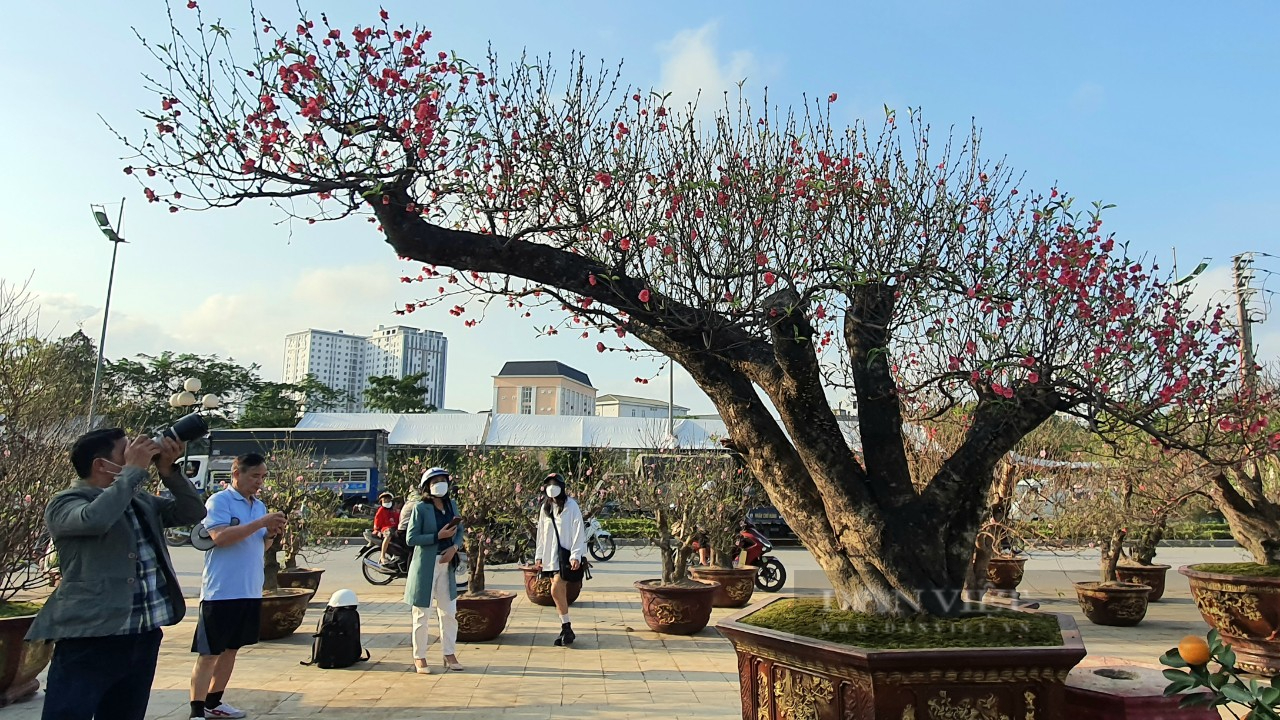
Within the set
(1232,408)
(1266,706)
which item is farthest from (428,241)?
(1232,408)

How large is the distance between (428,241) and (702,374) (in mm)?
1401

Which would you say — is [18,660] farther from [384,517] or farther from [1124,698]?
[384,517]

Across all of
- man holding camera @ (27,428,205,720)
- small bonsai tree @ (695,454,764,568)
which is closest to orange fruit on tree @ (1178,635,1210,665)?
man holding camera @ (27,428,205,720)

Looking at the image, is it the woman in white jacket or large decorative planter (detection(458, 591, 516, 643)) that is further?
the woman in white jacket

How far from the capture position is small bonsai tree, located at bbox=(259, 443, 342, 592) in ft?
25.9

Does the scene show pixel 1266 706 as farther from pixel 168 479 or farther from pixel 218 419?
pixel 218 419

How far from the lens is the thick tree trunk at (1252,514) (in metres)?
6.57

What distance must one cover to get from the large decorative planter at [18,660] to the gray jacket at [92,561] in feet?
6.29

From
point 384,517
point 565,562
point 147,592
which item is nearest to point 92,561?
point 147,592

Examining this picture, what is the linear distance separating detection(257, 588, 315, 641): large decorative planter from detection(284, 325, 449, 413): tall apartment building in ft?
255

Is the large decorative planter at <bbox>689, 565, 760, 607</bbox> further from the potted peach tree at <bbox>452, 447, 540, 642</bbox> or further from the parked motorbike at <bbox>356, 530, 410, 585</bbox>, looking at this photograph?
the parked motorbike at <bbox>356, 530, 410, 585</bbox>

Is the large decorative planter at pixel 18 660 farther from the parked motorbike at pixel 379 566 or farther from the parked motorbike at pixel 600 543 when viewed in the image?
the parked motorbike at pixel 600 543

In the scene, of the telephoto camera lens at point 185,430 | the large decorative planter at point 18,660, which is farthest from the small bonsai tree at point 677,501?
the telephoto camera lens at point 185,430

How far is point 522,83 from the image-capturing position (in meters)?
4.46
